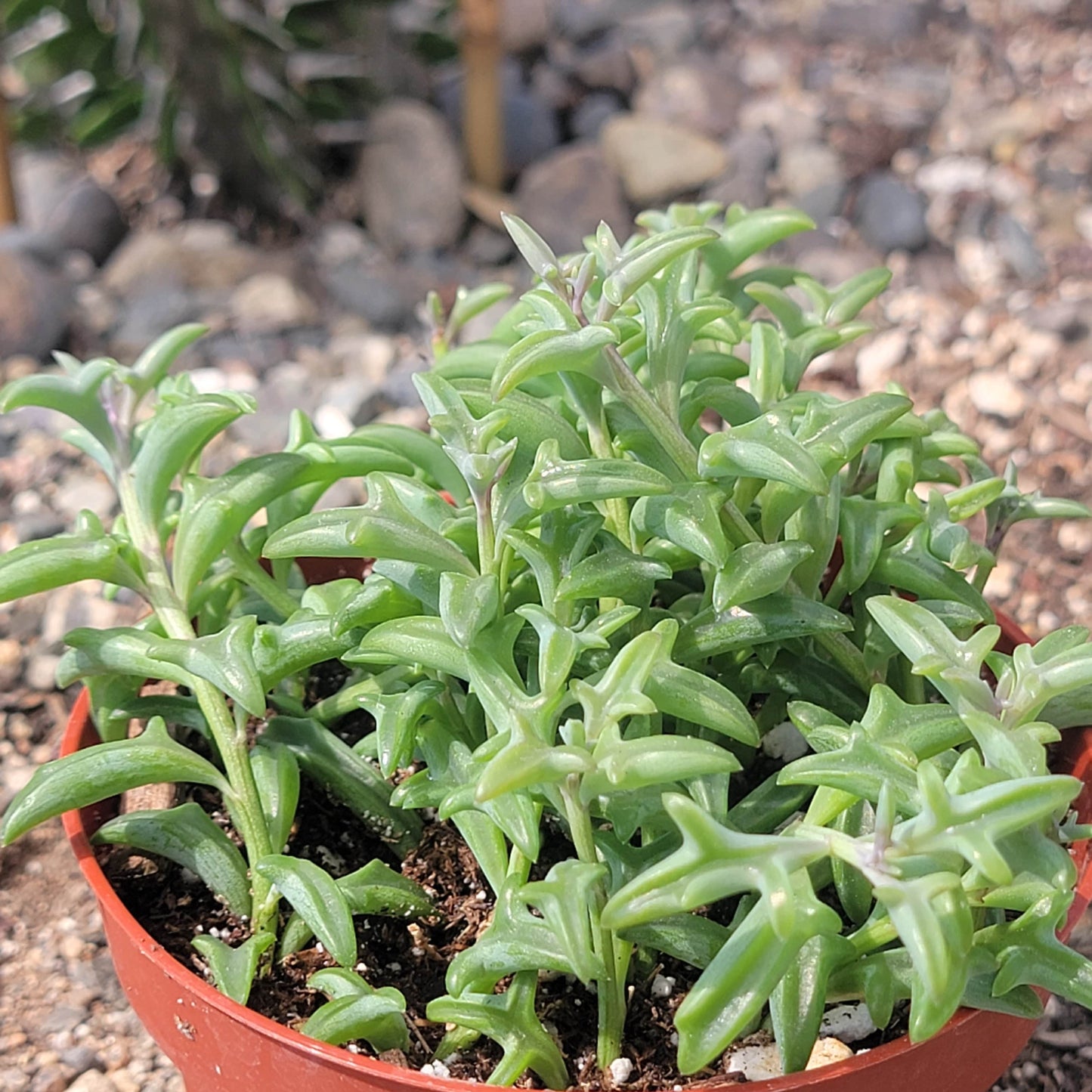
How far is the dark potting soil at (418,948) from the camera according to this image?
969 mm

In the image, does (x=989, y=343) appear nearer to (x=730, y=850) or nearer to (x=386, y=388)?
(x=386, y=388)

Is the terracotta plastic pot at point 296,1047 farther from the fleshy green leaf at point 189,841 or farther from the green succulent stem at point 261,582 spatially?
the green succulent stem at point 261,582

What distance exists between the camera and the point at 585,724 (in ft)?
2.72

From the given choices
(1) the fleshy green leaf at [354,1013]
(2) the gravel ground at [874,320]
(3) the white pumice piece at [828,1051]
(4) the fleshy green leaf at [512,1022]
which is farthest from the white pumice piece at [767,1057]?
(2) the gravel ground at [874,320]

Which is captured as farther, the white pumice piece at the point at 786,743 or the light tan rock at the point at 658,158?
the light tan rock at the point at 658,158

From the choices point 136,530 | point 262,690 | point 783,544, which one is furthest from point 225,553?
point 783,544

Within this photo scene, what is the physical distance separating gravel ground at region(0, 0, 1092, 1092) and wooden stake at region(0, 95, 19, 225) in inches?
8.6

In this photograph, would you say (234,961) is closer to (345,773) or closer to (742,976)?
(345,773)

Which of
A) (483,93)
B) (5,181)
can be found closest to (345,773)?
(5,181)

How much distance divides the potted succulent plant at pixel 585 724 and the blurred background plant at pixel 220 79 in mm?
Answer: 1752

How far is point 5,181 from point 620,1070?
2.36 metres

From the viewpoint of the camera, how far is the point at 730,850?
76 cm

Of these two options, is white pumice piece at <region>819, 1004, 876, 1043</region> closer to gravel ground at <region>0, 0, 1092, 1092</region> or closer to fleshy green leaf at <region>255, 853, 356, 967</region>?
fleshy green leaf at <region>255, 853, 356, 967</region>

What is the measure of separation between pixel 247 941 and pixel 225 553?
334mm
